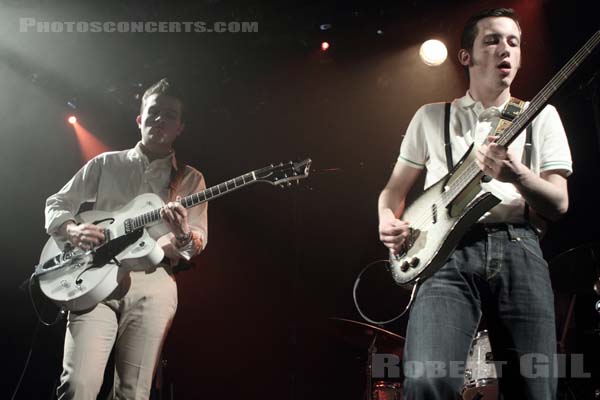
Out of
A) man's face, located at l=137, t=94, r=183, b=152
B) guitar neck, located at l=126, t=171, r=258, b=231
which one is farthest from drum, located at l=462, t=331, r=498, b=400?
man's face, located at l=137, t=94, r=183, b=152

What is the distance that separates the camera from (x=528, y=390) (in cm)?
197

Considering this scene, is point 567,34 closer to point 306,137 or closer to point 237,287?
point 306,137

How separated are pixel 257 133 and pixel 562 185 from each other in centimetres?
358

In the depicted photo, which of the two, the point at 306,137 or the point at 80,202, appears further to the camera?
the point at 306,137

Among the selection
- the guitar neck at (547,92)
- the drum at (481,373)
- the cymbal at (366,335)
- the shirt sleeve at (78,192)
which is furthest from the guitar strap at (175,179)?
the guitar neck at (547,92)

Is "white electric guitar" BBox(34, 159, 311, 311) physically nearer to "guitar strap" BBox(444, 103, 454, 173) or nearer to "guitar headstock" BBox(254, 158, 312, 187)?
"guitar headstock" BBox(254, 158, 312, 187)

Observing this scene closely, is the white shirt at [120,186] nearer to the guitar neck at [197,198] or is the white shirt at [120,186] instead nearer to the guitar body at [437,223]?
the guitar neck at [197,198]

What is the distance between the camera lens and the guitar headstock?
4.23 metres

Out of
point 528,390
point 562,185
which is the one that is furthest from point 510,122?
point 528,390

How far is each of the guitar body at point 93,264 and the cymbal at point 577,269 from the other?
267 cm

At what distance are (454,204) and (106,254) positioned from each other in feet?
7.77

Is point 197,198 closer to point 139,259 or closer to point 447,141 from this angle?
point 139,259

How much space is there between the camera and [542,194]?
205 centimetres

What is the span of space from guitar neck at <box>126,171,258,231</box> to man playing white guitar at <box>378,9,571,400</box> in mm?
1878
